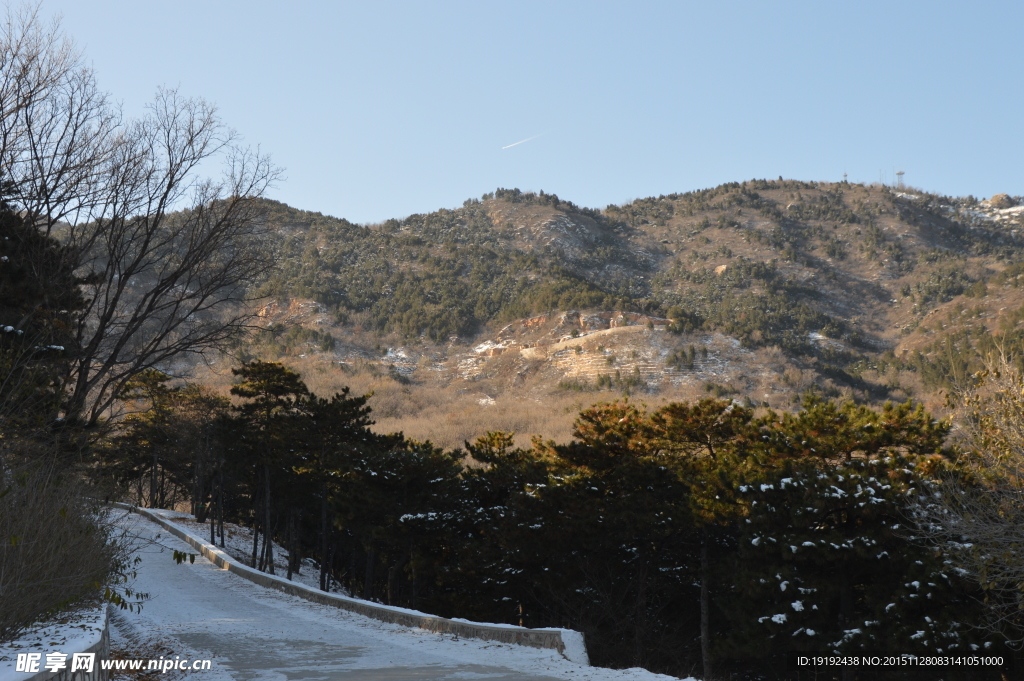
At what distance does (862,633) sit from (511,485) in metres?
14.0

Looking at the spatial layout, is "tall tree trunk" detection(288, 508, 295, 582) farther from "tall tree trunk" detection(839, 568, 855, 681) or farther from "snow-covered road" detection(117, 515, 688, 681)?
"tall tree trunk" detection(839, 568, 855, 681)

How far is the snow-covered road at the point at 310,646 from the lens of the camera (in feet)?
30.6

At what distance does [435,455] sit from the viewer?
28.4 m

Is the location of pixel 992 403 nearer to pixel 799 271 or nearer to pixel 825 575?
pixel 825 575

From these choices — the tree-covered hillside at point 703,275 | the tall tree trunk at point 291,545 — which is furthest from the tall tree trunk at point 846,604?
the tree-covered hillside at point 703,275

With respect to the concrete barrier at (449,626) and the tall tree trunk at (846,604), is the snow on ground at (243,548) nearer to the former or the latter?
the concrete barrier at (449,626)

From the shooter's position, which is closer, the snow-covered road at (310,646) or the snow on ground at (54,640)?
the snow on ground at (54,640)

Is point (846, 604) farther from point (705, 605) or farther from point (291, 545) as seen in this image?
point (291, 545)

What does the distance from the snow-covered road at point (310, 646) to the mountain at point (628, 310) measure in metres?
73.1

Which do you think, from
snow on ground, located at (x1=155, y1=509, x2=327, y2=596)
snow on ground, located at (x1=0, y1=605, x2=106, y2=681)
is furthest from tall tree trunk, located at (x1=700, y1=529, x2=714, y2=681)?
snow on ground, located at (x1=155, y1=509, x2=327, y2=596)

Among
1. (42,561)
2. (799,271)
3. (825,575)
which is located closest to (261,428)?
(825,575)

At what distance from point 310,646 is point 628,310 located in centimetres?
12357

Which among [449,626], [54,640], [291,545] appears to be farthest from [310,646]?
[291,545]

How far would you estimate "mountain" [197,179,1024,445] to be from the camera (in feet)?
364
